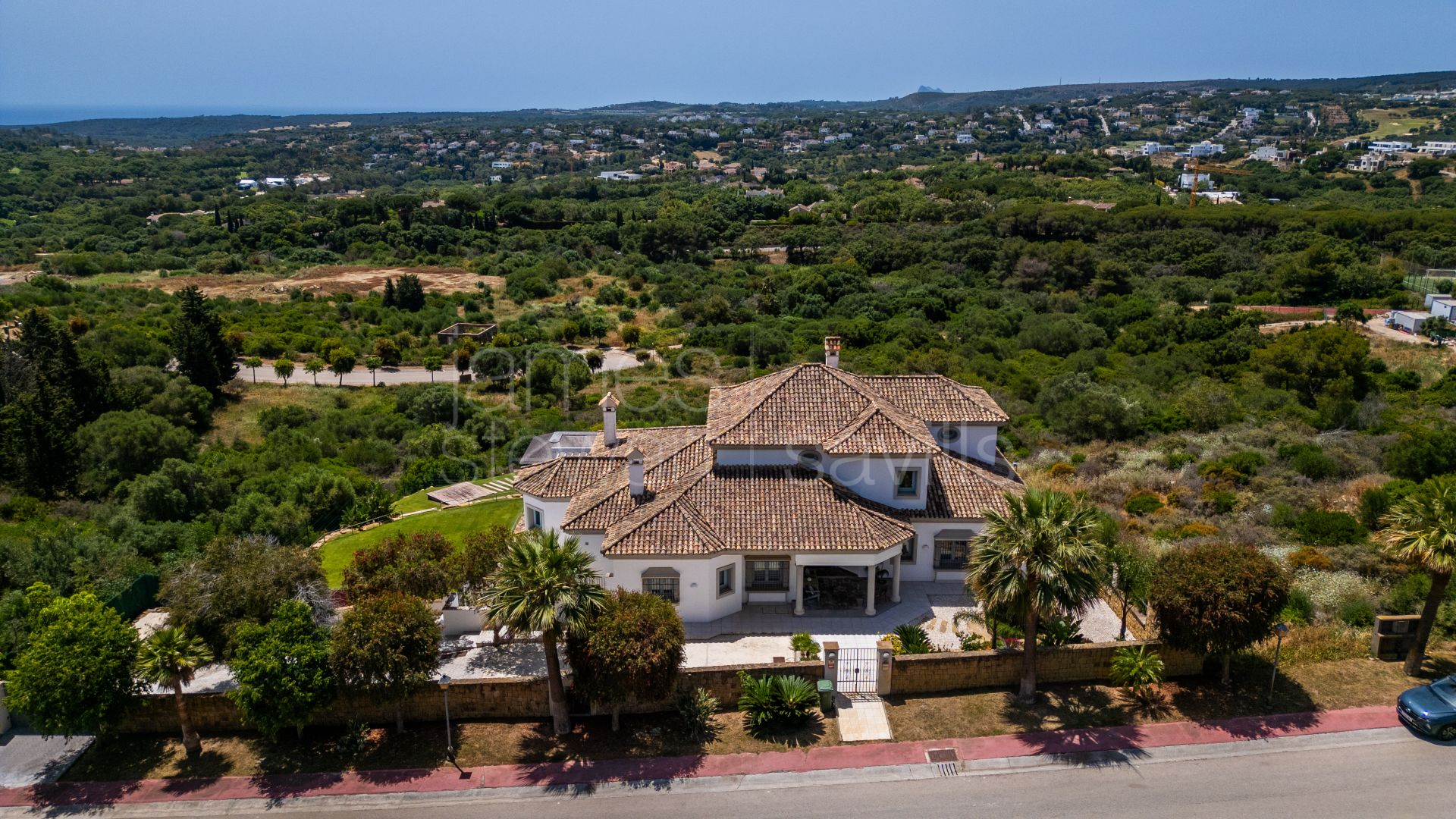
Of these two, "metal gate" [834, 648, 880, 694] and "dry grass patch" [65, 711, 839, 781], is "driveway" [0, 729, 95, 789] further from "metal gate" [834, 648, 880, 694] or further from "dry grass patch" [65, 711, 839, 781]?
"metal gate" [834, 648, 880, 694]

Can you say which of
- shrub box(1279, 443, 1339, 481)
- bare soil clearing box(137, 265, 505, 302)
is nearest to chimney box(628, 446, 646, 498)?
shrub box(1279, 443, 1339, 481)

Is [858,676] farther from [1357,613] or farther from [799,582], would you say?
[1357,613]

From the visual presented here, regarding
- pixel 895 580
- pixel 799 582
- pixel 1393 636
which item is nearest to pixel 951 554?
pixel 895 580

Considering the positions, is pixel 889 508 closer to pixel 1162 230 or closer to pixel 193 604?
pixel 193 604

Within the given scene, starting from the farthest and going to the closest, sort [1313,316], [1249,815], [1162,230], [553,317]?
[1162,230] < [553,317] < [1313,316] < [1249,815]

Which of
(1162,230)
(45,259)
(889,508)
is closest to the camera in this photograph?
(889,508)

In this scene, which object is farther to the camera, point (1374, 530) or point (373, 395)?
point (373, 395)

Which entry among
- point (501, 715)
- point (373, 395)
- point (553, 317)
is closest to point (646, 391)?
point (373, 395)
